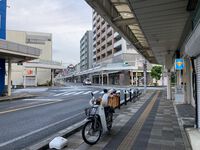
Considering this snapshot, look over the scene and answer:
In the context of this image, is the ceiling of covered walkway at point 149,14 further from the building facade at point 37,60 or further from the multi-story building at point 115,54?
the building facade at point 37,60

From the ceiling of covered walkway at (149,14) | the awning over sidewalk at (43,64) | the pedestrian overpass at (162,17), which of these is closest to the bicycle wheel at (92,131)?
the pedestrian overpass at (162,17)

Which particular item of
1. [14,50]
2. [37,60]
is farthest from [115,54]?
[14,50]

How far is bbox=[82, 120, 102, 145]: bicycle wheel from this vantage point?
5.32 metres

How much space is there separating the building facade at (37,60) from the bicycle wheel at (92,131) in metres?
37.6

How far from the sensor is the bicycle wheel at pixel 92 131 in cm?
532

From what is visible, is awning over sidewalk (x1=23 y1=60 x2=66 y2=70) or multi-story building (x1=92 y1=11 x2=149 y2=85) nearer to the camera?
awning over sidewalk (x1=23 y1=60 x2=66 y2=70)

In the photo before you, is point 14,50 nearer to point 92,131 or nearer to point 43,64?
point 92,131

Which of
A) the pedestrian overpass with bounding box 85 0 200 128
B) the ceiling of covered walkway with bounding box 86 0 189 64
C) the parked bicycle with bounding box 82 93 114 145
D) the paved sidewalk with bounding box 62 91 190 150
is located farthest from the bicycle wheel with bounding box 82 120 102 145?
the ceiling of covered walkway with bounding box 86 0 189 64

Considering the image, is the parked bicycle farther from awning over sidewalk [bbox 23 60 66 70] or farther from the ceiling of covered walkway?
awning over sidewalk [bbox 23 60 66 70]

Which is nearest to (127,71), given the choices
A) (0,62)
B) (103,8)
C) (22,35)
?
(22,35)

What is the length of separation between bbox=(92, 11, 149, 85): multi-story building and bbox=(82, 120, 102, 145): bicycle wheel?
3406 cm

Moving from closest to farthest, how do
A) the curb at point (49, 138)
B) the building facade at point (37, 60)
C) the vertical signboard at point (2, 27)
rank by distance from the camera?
the curb at point (49, 138) → the vertical signboard at point (2, 27) → the building facade at point (37, 60)

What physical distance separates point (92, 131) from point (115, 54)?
188 ft

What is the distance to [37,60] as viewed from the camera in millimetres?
42719
